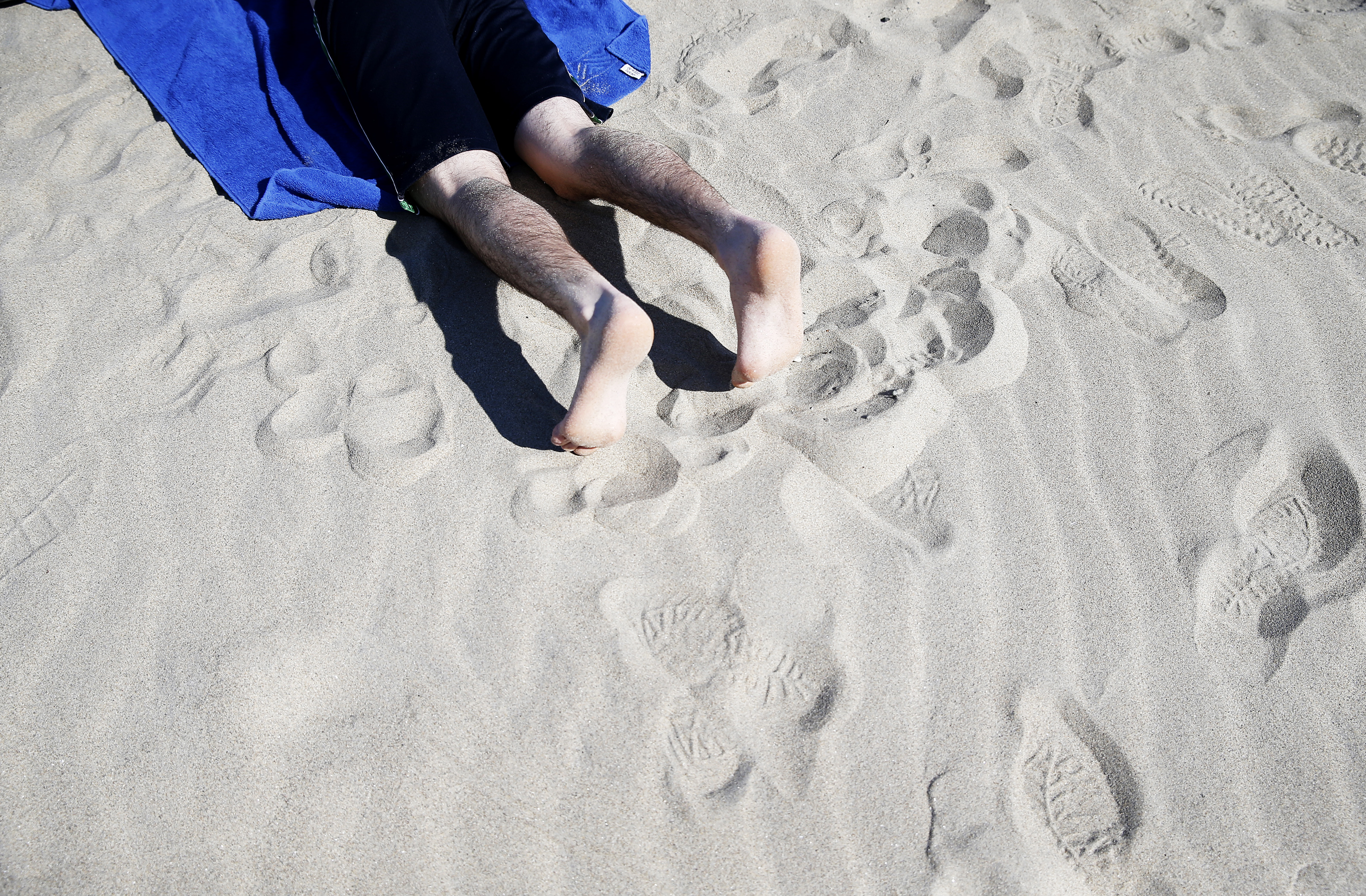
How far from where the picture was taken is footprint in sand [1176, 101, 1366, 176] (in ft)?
7.50

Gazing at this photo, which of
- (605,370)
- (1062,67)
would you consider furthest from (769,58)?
(605,370)

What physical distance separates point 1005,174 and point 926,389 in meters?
0.90

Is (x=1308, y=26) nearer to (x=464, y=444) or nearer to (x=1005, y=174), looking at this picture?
(x=1005, y=174)

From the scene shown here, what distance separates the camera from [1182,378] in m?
1.78

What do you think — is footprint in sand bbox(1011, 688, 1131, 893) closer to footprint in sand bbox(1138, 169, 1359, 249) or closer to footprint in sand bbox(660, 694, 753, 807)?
footprint in sand bbox(660, 694, 753, 807)

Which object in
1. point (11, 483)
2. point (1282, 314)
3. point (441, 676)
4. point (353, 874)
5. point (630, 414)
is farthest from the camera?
point (1282, 314)

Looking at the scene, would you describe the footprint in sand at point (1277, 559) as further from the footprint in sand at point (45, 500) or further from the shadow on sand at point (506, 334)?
the footprint in sand at point (45, 500)

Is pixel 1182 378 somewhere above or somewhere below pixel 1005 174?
below

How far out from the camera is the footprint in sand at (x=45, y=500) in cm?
153

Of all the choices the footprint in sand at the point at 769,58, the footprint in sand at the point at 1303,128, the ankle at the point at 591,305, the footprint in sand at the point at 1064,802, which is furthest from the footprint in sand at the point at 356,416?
the footprint in sand at the point at 1303,128

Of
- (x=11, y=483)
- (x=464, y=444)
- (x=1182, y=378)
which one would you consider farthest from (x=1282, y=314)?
(x=11, y=483)

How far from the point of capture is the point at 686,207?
1.83 m

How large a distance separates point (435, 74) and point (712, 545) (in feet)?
4.71

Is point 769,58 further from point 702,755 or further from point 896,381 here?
point 702,755
